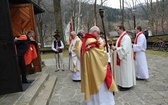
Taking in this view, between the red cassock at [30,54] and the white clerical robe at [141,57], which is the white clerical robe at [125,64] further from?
the red cassock at [30,54]

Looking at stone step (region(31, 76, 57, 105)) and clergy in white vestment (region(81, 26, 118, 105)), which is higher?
clergy in white vestment (region(81, 26, 118, 105))

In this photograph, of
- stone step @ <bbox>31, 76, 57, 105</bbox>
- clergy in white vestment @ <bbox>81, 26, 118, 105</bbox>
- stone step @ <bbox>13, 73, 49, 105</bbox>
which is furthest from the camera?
stone step @ <bbox>31, 76, 57, 105</bbox>

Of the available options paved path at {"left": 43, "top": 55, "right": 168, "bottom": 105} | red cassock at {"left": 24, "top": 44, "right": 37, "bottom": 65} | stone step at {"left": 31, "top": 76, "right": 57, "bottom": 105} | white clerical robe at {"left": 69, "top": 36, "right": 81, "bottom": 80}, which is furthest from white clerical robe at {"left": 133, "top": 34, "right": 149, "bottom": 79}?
red cassock at {"left": 24, "top": 44, "right": 37, "bottom": 65}

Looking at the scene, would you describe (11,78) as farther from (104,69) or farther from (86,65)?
(104,69)

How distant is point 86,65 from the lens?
5.30 meters

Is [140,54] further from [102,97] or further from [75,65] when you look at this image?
[102,97]

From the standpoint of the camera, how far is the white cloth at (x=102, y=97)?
5.41 metres

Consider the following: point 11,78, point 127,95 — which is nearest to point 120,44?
point 127,95

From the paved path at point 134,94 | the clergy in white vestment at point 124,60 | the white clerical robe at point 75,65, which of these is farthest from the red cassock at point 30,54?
the clergy in white vestment at point 124,60

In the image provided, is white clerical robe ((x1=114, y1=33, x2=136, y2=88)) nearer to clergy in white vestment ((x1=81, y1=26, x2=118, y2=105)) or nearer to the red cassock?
clergy in white vestment ((x1=81, y1=26, x2=118, y2=105))

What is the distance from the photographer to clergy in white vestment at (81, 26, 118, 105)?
5.25 meters

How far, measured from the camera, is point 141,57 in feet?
27.9

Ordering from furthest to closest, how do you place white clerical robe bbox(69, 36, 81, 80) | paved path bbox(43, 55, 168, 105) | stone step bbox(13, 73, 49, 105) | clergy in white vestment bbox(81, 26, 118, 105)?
white clerical robe bbox(69, 36, 81, 80), paved path bbox(43, 55, 168, 105), stone step bbox(13, 73, 49, 105), clergy in white vestment bbox(81, 26, 118, 105)

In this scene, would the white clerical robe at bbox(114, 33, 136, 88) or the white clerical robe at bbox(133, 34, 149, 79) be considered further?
the white clerical robe at bbox(133, 34, 149, 79)
